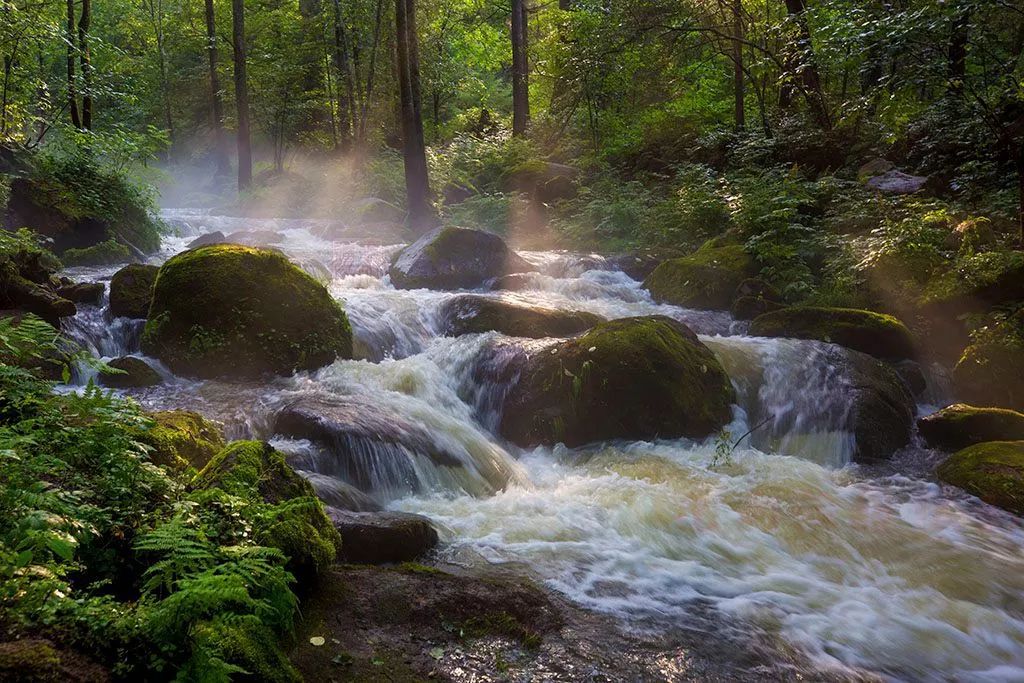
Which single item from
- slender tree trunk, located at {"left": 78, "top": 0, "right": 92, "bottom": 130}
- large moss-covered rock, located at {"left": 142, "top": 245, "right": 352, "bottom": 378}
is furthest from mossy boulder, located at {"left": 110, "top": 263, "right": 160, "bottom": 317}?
slender tree trunk, located at {"left": 78, "top": 0, "right": 92, "bottom": 130}

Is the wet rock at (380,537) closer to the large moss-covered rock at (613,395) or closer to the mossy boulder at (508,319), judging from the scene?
the large moss-covered rock at (613,395)

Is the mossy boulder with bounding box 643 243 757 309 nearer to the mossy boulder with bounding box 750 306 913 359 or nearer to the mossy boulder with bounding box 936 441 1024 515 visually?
the mossy boulder with bounding box 750 306 913 359

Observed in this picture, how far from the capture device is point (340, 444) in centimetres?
661

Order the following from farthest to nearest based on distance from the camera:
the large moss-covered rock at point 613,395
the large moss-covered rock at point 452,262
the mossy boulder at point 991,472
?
the large moss-covered rock at point 452,262, the large moss-covered rock at point 613,395, the mossy boulder at point 991,472

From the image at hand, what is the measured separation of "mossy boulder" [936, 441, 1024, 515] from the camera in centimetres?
639

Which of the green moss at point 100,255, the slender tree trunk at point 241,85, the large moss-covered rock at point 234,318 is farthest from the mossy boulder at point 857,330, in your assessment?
the slender tree trunk at point 241,85

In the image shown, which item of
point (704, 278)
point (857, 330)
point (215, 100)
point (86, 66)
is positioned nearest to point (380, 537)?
point (857, 330)

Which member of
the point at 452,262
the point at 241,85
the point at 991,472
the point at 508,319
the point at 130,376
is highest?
the point at 241,85

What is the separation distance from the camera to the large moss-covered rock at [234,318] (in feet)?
27.9

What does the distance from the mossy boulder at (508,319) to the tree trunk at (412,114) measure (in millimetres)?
8745

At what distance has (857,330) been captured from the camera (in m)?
9.91

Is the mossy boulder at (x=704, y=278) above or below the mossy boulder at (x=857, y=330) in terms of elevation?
above

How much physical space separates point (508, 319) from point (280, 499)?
6637 millimetres

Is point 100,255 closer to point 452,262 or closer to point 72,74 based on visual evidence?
point 72,74
